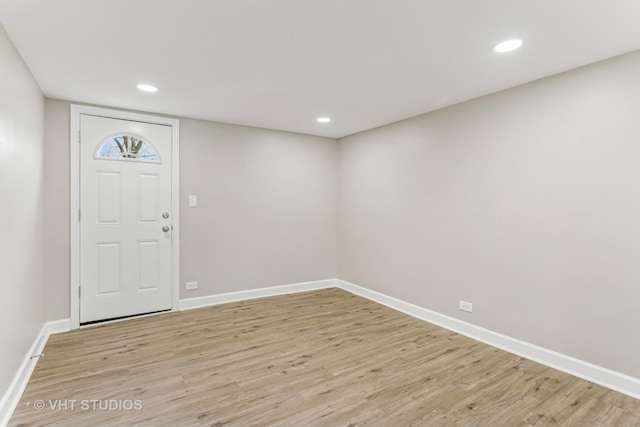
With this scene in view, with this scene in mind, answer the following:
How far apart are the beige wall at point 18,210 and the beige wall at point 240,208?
0.93ft

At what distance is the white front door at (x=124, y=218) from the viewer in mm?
3324

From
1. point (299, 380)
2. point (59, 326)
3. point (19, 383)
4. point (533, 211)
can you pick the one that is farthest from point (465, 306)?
point (59, 326)

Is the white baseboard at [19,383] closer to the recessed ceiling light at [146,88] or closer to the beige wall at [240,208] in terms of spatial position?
the beige wall at [240,208]


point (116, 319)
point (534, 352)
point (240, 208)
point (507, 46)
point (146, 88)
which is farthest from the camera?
point (240, 208)

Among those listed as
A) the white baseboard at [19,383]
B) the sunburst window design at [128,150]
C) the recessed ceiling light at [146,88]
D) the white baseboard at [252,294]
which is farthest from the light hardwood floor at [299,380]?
the recessed ceiling light at [146,88]

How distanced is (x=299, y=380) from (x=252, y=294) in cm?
211

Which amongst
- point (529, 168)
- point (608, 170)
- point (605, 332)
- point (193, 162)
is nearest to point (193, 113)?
point (193, 162)

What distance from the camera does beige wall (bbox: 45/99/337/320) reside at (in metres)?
3.19

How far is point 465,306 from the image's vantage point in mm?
3191

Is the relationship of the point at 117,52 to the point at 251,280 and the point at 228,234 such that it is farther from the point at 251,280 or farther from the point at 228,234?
the point at 251,280

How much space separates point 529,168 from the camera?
269cm

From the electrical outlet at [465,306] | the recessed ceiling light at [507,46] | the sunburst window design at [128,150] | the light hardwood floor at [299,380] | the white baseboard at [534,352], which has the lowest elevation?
the light hardwood floor at [299,380]

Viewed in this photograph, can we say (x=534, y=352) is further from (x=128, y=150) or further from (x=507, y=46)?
(x=128, y=150)

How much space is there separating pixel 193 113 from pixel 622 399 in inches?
173
